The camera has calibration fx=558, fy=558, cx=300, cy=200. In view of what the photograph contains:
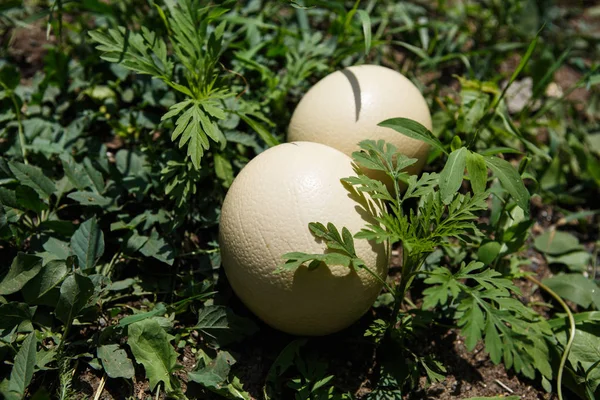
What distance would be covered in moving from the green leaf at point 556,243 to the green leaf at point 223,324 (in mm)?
1579

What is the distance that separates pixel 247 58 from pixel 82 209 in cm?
108

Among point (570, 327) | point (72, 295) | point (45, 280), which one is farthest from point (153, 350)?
point (570, 327)

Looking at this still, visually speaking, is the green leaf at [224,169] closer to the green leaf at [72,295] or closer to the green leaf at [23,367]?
the green leaf at [72,295]

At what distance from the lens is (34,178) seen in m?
2.38

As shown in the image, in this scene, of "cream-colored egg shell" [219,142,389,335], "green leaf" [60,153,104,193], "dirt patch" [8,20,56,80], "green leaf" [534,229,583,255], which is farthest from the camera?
"dirt patch" [8,20,56,80]

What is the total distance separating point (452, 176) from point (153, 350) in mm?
1280

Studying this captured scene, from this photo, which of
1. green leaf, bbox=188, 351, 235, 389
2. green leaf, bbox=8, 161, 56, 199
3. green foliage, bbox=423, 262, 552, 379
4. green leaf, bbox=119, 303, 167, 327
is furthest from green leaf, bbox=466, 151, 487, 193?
green leaf, bbox=8, 161, 56, 199

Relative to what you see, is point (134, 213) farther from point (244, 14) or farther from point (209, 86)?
point (244, 14)

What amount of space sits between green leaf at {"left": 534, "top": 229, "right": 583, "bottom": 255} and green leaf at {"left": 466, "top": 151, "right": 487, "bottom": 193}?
976mm

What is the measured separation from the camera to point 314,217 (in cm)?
193

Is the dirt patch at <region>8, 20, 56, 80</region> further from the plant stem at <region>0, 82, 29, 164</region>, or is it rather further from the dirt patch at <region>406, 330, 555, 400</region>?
the dirt patch at <region>406, 330, 555, 400</region>

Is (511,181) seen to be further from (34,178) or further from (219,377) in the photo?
(34,178)

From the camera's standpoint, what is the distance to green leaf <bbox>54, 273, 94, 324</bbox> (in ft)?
6.73

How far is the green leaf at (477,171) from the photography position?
81.0 inches
